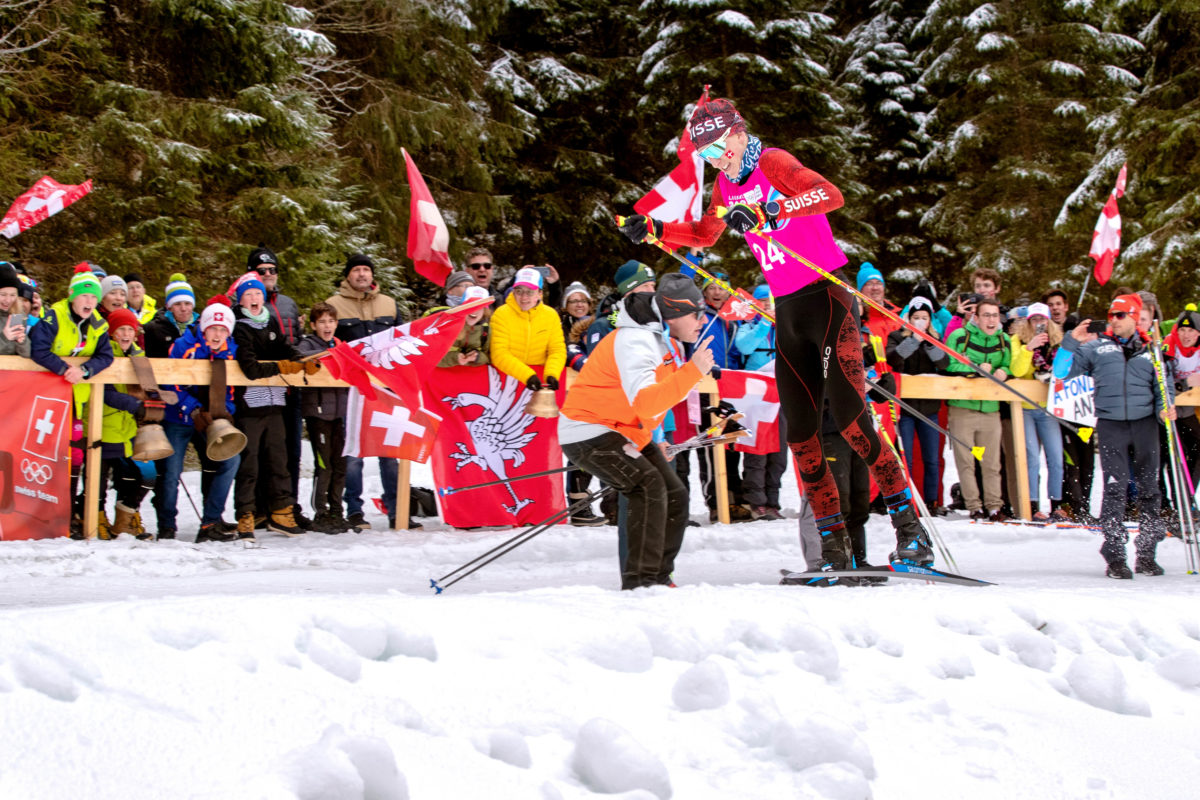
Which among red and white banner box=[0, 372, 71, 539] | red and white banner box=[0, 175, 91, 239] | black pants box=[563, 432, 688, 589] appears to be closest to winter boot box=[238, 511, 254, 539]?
red and white banner box=[0, 372, 71, 539]

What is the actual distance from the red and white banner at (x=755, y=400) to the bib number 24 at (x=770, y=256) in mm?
3968

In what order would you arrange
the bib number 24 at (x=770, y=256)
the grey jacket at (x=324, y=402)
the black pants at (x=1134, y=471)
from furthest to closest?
the grey jacket at (x=324, y=402) < the black pants at (x=1134, y=471) < the bib number 24 at (x=770, y=256)

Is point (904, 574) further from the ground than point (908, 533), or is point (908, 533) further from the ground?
point (908, 533)

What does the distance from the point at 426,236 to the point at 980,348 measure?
17.9 feet

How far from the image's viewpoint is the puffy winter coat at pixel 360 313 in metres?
9.30

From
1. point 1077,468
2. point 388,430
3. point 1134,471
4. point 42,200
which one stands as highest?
point 42,200

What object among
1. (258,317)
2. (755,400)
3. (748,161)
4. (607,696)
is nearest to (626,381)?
(748,161)

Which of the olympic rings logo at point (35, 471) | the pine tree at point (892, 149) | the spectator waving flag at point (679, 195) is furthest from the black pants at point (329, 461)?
the pine tree at point (892, 149)

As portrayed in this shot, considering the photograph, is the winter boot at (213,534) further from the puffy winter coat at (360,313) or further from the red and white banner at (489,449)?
the puffy winter coat at (360,313)

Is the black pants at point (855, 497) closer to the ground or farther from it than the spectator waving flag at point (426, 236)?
closer to the ground

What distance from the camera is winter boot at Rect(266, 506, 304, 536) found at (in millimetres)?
8461

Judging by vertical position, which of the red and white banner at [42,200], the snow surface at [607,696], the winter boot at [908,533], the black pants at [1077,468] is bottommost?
the snow surface at [607,696]

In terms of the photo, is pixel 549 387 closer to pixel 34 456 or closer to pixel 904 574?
pixel 34 456

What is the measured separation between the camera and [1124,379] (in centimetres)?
743
